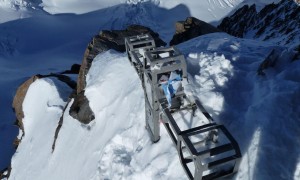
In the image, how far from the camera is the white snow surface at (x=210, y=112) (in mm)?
6885

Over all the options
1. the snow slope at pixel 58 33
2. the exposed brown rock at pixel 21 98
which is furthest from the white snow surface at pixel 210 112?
the snow slope at pixel 58 33

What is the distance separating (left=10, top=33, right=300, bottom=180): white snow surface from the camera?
6.89 m

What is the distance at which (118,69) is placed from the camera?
12.6 metres

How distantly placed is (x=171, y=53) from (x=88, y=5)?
342 feet

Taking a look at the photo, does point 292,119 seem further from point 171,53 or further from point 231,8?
point 231,8

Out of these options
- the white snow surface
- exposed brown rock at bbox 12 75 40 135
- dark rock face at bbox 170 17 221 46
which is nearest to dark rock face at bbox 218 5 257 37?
dark rock face at bbox 170 17 221 46

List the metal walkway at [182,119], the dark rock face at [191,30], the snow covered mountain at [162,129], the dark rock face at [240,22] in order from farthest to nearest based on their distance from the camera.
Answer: the dark rock face at [240,22]
the dark rock face at [191,30]
the snow covered mountain at [162,129]
the metal walkway at [182,119]

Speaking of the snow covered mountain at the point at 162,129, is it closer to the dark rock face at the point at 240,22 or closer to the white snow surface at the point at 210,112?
the white snow surface at the point at 210,112

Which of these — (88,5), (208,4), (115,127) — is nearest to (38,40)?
(88,5)

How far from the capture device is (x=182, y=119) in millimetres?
7984

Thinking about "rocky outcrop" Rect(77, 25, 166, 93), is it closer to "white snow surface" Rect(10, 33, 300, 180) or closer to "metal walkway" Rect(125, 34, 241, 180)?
"white snow surface" Rect(10, 33, 300, 180)

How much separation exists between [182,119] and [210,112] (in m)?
0.69

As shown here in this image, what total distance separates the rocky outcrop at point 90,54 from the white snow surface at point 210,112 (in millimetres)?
385

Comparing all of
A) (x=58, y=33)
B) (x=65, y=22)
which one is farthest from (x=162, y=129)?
(x=65, y=22)
